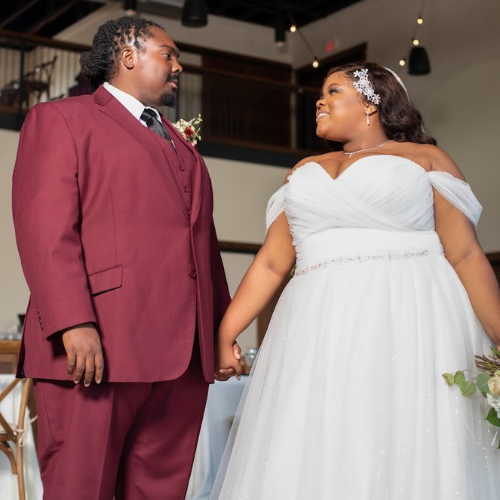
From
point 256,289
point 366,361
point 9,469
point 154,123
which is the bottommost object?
point 9,469

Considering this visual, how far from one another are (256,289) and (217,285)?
126mm

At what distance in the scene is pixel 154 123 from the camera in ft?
9.30

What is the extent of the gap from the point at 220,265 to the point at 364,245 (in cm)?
48

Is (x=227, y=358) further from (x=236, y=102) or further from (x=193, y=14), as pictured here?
(x=236, y=102)

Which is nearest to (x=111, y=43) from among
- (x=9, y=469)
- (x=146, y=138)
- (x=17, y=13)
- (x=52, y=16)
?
(x=146, y=138)

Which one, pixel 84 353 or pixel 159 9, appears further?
pixel 159 9

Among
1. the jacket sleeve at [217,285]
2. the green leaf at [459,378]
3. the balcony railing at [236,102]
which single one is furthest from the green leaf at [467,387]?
the balcony railing at [236,102]

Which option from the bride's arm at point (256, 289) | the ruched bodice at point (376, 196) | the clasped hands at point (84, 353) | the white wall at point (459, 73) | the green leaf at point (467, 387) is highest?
the white wall at point (459, 73)

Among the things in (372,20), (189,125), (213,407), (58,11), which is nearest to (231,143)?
(372,20)

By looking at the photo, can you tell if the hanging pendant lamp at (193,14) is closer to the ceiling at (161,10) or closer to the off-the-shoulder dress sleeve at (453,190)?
the ceiling at (161,10)

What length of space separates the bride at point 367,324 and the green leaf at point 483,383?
71mm

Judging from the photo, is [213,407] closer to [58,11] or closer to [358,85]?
[358,85]

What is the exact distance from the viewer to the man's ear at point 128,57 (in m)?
2.81

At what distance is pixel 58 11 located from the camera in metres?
13.9
